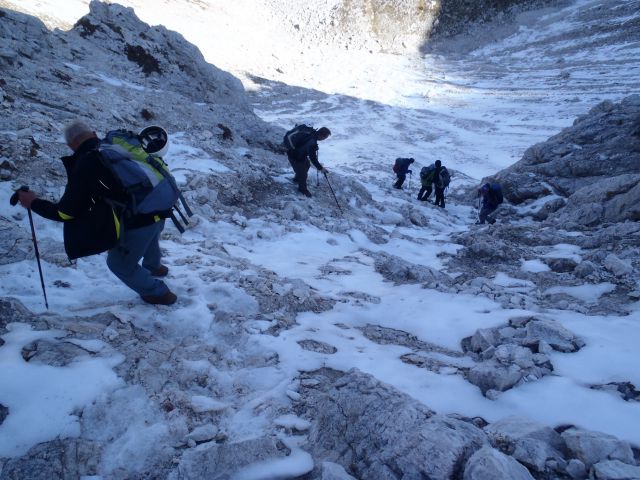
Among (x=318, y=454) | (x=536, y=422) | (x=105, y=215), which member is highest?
(x=105, y=215)

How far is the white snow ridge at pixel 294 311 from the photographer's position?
2.38 meters

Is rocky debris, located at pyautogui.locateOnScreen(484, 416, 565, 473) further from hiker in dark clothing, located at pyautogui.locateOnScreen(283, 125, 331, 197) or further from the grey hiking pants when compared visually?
hiker in dark clothing, located at pyautogui.locateOnScreen(283, 125, 331, 197)

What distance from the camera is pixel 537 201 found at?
1316 centimetres

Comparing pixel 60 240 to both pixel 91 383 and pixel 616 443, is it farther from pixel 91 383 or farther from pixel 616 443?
pixel 616 443

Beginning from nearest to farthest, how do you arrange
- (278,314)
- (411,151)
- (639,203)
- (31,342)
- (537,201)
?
1. (31,342)
2. (278,314)
3. (639,203)
4. (537,201)
5. (411,151)

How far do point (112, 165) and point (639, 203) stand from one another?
10.1 m

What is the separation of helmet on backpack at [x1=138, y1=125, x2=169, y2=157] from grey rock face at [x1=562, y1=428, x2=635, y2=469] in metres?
3.86

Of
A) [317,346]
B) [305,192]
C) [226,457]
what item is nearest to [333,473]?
[226,457]

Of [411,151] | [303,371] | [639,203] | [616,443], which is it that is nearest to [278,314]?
[303,371]

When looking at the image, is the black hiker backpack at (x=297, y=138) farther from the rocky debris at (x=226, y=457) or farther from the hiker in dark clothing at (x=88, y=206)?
the rocky debris at (x=226, y=457)

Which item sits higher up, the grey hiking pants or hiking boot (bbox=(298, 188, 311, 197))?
hiking boot (bbox=(298, 188, 311, 197))

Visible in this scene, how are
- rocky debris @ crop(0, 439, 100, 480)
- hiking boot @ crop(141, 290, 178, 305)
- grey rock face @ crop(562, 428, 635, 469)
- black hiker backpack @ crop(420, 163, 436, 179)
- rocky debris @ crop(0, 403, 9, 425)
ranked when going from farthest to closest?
black hiker backpack @ crop(420, 163, 436, 179), hiking boot @ crop(141, 290, 178, 305), rocky debris @ crop(0, 403, 9, 425), rocky debris @ crop(0, 439, 100, 480), grey rock face @ crop(562, 428, 635, 469)

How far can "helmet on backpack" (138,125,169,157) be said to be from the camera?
13.0ft

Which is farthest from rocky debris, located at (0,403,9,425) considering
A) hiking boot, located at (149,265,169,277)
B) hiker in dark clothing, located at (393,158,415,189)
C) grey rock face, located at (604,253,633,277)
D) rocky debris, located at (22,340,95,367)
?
hiker in dark clothing, located at (393,158,415,189)
